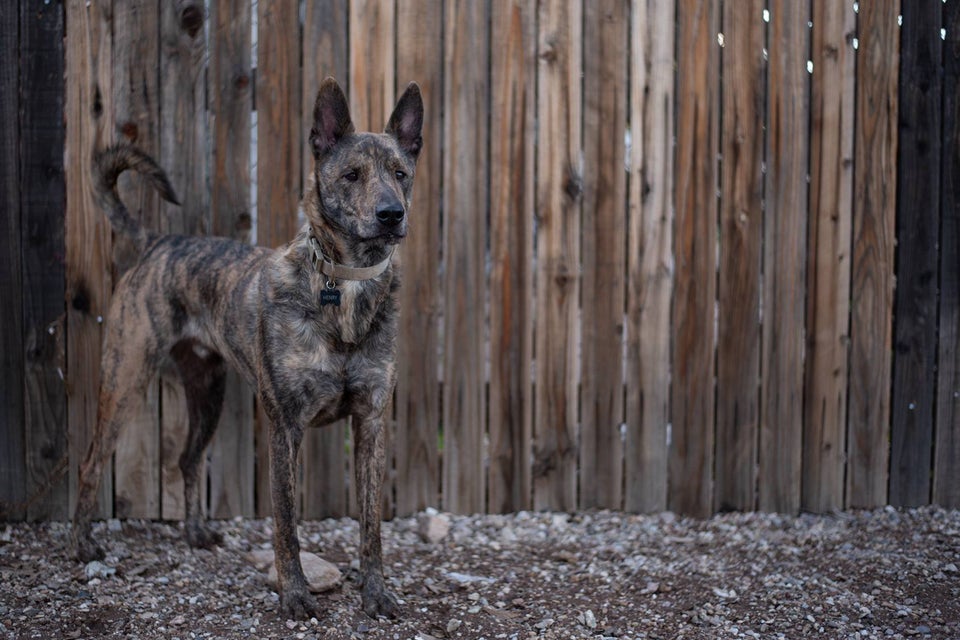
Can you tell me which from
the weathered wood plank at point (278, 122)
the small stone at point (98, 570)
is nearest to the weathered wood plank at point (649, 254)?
the weathered wood plank at point (278, 122)

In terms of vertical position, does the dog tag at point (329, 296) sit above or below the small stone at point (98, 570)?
above

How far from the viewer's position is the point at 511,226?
14.2ft

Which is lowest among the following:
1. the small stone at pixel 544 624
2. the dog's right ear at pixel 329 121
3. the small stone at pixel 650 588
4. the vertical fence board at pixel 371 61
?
the small stone at pixel 544 624

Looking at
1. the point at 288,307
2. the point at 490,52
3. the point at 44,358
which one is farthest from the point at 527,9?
the point at 44,358

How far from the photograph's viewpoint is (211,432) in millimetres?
4137

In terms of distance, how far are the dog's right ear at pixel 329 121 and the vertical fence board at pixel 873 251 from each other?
2.61 m

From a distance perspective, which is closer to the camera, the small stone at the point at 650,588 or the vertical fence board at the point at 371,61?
the small stone at the point at 650,588

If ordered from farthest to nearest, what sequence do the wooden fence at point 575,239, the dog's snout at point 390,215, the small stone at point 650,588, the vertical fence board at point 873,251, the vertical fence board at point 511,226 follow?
the vertical fence board at point 873,251, the vertical fence board at point 511,226, the wooden fence at point 575,239, the small stone at point 650,588, the dog's snout at point 390,215

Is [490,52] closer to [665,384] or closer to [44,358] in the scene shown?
[665,384]

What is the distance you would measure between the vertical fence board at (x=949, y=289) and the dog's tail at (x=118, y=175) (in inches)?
147

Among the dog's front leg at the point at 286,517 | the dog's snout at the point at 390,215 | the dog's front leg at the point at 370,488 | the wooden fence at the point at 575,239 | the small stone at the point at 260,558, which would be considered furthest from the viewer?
the wooden fence at the point at 575,239

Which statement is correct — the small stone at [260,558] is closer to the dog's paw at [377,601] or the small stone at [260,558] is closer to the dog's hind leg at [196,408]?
the dog's hind leg at [196,408]

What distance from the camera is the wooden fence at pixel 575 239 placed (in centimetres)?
417

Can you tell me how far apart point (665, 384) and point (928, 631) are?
5.34 ft
